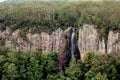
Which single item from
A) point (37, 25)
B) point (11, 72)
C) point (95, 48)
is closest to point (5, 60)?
point (11, 72)

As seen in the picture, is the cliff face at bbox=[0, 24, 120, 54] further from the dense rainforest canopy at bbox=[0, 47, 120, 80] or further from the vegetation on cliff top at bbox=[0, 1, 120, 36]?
the dense rainforest canopy at bbox=[0, 47, 120, 80]

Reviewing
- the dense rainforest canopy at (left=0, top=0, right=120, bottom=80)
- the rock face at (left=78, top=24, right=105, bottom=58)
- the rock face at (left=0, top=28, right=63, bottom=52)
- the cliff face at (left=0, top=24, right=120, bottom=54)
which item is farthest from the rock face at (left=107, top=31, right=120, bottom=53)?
the rock face at (left=0, top=28, right=63, bottom=52)

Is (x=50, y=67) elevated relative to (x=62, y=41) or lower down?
lower down

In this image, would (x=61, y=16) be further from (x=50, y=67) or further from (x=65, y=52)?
(x=50, y=67)

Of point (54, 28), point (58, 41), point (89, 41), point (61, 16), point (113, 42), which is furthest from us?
point (61, 16)

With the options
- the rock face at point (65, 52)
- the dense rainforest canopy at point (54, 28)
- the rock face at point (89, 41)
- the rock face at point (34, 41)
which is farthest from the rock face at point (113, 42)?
the rock face at point (34, 41)

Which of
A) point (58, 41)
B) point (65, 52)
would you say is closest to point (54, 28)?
point (58, 41)

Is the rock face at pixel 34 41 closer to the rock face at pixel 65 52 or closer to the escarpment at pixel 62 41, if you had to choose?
the escarpment at pixel 62 41
